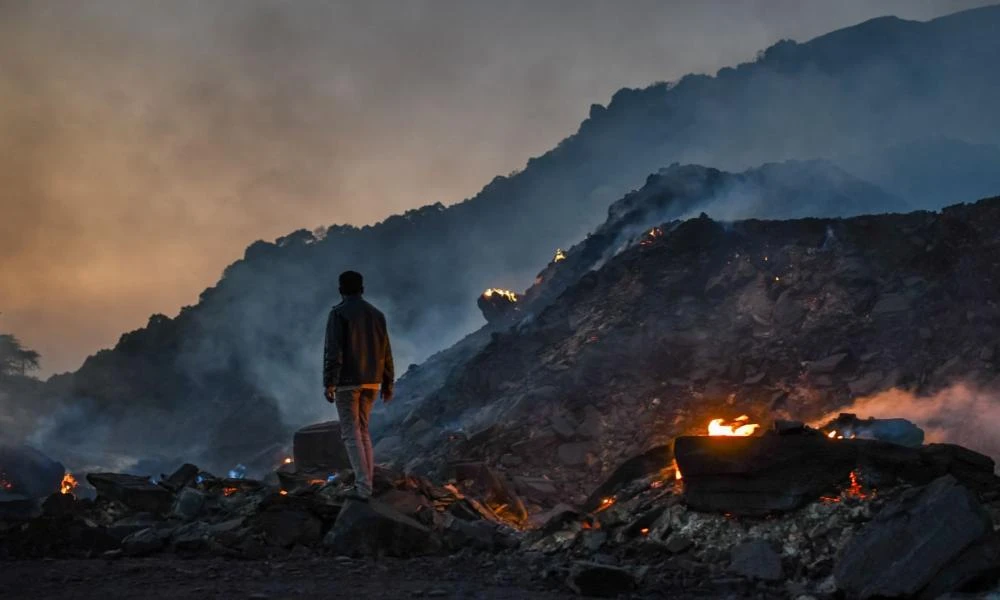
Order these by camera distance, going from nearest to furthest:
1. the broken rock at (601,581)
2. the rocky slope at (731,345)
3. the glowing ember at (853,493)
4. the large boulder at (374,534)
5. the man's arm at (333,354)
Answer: the broken rock at (601,581) < the glowing ember at (853,493) < the large boulder at (374,534) < the man's arm at (333,354) < the rocky slope at (731,345)

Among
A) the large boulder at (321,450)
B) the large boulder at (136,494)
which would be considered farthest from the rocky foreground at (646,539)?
the large boulder at (321,450)

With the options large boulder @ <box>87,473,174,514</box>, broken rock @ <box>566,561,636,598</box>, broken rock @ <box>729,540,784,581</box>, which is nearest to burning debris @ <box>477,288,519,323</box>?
large boulder @ <box>87,473,174,514</box>

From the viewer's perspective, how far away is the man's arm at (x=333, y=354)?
6488 millimetres

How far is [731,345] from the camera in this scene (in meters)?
19.5

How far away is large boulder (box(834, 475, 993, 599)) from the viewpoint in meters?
3.94

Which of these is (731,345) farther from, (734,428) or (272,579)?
(272,579)

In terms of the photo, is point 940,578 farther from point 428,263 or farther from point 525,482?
point 428,263

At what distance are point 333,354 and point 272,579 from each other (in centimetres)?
229

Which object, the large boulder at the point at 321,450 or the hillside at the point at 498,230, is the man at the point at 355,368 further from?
the hillside at the point at 498,230

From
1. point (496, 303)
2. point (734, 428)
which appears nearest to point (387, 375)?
point (734, 428)

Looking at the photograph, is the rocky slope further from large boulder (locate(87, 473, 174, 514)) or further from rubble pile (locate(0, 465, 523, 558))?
large boulder (locate(87, 473, 174, 514))

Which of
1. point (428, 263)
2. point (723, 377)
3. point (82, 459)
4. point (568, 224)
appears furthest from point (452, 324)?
point (723, 377)

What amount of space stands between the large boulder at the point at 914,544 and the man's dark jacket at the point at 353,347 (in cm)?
427

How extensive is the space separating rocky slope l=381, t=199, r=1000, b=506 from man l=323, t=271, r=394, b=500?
312 inches
